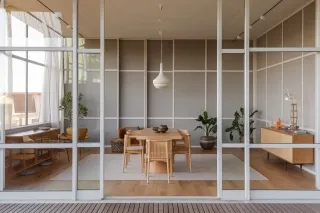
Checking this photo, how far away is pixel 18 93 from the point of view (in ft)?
14.3

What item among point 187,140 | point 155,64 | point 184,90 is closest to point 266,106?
point 187,140

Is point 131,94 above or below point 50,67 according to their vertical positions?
below

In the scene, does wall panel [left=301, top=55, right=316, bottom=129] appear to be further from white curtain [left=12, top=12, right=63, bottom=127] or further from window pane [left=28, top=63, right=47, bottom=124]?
window pane [left=28, top=63, right=47, bottom=124]

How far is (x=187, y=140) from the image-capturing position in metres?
6.09

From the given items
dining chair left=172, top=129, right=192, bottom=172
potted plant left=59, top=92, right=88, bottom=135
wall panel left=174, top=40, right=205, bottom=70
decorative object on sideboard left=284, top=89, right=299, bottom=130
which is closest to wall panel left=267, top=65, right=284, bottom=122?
decorative object on sideboard left=284, top=89, right=299, bottom=130

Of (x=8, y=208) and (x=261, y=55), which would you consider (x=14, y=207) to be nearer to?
(x=8, y=208)

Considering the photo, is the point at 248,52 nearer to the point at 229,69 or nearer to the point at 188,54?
the point at 229,69

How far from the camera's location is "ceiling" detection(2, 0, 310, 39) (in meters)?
4.37

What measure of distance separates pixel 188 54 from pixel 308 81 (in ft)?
15.9

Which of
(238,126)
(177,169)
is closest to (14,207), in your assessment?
(177,169)

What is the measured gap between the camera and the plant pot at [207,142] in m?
8.66

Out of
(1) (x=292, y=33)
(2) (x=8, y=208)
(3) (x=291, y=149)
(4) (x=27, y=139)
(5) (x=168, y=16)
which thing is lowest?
(2) (x=8, y=208)

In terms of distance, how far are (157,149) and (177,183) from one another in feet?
2.28

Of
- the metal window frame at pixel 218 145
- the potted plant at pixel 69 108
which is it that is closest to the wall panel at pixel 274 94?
the metal window frame at pixel 218 145
